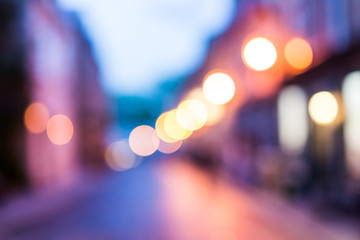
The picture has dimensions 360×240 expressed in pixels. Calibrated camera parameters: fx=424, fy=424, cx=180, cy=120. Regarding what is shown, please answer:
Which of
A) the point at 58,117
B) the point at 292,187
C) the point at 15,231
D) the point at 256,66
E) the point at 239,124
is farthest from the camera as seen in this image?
the point at 239,124

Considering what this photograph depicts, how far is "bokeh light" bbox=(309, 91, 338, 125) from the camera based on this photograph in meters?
10.5

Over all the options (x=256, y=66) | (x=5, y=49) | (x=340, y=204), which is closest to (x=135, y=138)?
(x=5, y=49)

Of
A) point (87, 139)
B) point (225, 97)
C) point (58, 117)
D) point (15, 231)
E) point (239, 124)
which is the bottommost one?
point (225, 97)

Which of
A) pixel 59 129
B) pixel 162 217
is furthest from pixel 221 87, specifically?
pixel 59 129

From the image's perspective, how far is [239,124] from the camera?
2338 cm

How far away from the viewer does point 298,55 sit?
10422 millimetres

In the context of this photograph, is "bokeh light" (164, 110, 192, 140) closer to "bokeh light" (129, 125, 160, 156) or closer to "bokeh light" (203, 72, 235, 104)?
"bokeh light" (203, 72, 235, 104)

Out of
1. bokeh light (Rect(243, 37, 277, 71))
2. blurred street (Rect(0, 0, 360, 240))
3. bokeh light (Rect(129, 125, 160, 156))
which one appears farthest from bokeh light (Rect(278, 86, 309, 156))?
bokeh light (Rect(129, 125, 160, 156))

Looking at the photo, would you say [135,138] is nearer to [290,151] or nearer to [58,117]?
[58,117]

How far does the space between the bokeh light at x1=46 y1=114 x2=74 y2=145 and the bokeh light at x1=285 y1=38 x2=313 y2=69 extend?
35.7ft

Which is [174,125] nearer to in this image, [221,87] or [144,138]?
[221,87]

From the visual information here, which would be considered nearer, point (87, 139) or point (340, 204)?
point (340, 204)

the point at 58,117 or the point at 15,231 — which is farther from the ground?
the point at 58,117

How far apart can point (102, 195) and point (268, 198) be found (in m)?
5.45
